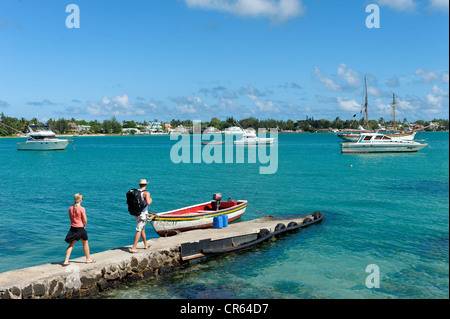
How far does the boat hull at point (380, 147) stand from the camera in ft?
275

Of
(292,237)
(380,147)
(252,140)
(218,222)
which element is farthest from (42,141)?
(292,237)

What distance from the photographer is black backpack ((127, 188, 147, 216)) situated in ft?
42.3

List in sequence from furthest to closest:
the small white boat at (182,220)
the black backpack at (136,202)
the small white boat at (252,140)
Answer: the small white boat at (252,140) → the small white boat at (182,220) → the black backpack at (136,202)

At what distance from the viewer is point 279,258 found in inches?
645

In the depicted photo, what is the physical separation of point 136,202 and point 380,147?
80.0m

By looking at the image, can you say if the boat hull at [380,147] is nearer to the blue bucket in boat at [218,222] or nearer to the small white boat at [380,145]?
the small white boat at [380,145]

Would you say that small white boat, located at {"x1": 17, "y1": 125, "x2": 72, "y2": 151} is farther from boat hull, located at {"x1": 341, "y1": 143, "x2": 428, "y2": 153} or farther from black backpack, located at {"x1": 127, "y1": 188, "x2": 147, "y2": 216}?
black backpack, located at {"x1": 127, "y1": 188, "x2": 147, "y2": 216}

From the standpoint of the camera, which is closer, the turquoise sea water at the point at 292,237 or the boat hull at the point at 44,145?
the turquoise sea water at the point at 292,237

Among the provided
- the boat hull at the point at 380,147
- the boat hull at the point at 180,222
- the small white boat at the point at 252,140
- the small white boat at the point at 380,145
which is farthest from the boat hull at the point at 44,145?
the boat hull at the point at 180,222

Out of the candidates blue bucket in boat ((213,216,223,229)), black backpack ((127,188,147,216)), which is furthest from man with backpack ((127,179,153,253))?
blue bucket in boat ((213,216,223,229))

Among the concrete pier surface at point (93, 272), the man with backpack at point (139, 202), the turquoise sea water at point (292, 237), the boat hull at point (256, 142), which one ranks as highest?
the boat hull at point (256, 142)

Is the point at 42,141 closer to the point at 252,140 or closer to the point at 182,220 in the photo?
the point at 252,140

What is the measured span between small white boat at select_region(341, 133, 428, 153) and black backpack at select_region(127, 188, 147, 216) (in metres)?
78.6

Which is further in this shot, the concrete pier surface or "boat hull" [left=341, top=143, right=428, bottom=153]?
"boat hull" [left=341, top=143, right=428, bottom=153]
